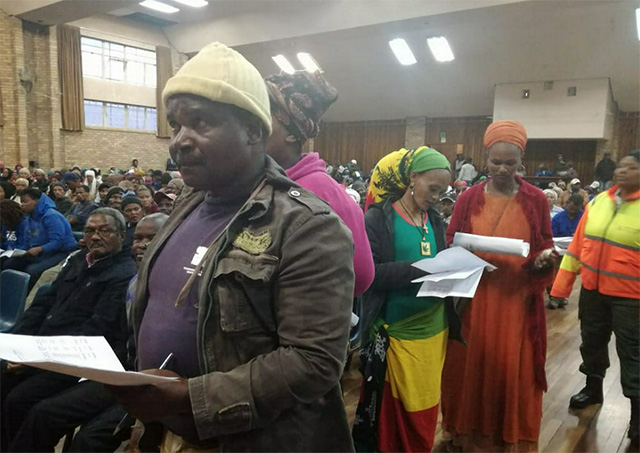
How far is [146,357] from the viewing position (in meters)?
1.00

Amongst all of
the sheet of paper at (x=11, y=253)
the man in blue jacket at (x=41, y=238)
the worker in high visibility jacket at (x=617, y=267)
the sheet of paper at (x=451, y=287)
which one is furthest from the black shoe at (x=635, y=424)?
the sheet of paper at (x=11, y=253)

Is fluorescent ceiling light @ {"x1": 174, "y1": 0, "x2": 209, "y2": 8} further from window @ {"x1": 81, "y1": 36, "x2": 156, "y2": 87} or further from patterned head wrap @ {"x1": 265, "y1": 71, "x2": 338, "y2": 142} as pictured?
patterned head wrap @ {"x1": 265, "y1": 71, "x2": 338, "y2": 142}

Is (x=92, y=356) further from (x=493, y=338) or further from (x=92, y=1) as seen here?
(x=92, y=1)

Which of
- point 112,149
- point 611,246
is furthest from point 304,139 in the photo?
point 112,149

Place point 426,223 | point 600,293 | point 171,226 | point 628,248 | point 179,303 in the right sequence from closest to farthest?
point 179,303 < point 171,226 < point 426,223 < point 628,248 < point 600,293

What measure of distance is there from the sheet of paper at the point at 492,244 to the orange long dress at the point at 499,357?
0.16 meters

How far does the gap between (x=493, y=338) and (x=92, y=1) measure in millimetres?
9938

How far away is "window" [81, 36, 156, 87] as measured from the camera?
13.8m

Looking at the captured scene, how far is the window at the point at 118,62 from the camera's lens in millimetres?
13812

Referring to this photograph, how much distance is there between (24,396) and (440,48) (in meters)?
12.3

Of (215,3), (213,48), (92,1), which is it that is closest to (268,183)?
(213,48)

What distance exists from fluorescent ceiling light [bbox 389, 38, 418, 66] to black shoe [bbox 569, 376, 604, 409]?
10.7 m

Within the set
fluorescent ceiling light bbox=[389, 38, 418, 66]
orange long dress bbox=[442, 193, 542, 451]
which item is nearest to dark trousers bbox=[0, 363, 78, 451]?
orange long dress bbox=[442, 193, 542, 451]

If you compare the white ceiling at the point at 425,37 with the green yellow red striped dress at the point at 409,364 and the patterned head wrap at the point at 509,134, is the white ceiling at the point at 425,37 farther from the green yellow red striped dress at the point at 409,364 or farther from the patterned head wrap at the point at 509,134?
the green yellow red striped dress at the point at 409,364
